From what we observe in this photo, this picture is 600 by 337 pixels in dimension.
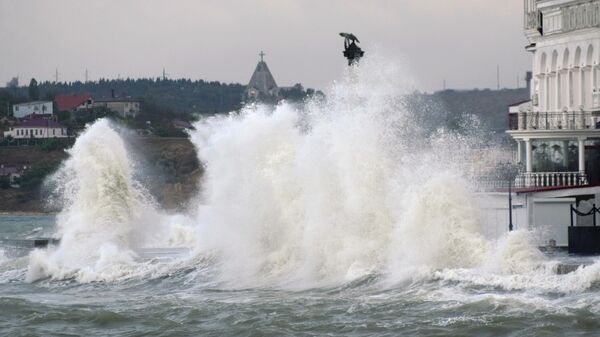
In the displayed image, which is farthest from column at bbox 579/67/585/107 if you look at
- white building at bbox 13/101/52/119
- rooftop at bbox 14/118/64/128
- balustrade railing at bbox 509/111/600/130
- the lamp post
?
white building at bbox 13/101/52/119

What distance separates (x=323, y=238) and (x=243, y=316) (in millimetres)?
6663

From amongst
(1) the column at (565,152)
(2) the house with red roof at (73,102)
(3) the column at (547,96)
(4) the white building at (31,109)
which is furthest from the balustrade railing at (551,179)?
(4) the white building at (31,109)

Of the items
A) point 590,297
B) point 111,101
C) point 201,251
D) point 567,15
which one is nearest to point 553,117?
point 567,15

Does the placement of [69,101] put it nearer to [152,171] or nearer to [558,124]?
[152,171]

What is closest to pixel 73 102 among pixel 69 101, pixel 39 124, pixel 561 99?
pixel 69 101

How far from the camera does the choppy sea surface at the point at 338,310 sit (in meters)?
27.5

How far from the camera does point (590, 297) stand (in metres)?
28.6

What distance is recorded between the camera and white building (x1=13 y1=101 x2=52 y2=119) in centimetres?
18438

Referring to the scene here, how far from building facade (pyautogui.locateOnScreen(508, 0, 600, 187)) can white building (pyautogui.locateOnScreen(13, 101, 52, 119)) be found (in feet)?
458

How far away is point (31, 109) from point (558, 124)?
6005 inches

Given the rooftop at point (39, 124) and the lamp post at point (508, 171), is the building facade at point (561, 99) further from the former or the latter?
the rooftop at point (39, 124)

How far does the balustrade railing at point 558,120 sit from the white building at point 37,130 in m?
128

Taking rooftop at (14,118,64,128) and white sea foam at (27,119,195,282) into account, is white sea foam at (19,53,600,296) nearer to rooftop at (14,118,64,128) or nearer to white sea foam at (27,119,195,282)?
white sea foam at (27,119,195,282)

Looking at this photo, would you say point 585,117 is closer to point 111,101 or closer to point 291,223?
point 291,223
